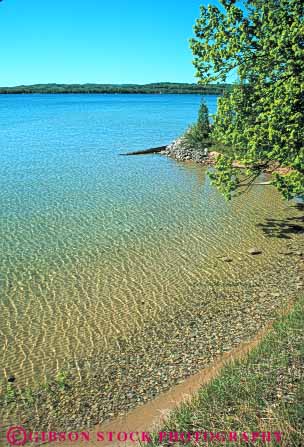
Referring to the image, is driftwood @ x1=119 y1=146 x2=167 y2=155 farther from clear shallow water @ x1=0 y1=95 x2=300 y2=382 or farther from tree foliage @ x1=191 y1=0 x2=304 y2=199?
tree foliage @ x1=191 y1=0 x2=304 y2=199

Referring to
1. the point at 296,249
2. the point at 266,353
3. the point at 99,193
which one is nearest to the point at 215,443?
the point at 266,353

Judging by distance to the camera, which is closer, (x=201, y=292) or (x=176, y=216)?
(x=201, y=292)

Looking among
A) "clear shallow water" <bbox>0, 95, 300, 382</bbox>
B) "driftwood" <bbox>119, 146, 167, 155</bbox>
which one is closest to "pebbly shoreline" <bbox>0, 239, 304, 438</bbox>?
"clear shallow water" <bbox>0, 95, 300, 382</bbox>

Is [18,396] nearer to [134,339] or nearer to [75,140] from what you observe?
[134,339]

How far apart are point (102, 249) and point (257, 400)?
11.9 meters

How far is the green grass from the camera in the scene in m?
5.43

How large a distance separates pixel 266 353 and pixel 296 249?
970 cm

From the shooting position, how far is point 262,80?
1591cm

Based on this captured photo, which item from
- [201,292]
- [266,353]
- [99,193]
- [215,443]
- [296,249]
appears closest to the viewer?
[215,443]

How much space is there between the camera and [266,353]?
784cm

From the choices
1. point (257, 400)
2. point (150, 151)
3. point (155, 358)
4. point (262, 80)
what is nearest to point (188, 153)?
point (150, 151)

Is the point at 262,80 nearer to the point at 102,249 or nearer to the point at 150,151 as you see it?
the point at 102,249

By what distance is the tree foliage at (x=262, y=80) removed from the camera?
48.4 feet

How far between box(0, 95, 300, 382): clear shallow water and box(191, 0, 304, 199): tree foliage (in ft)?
A: 12.2
